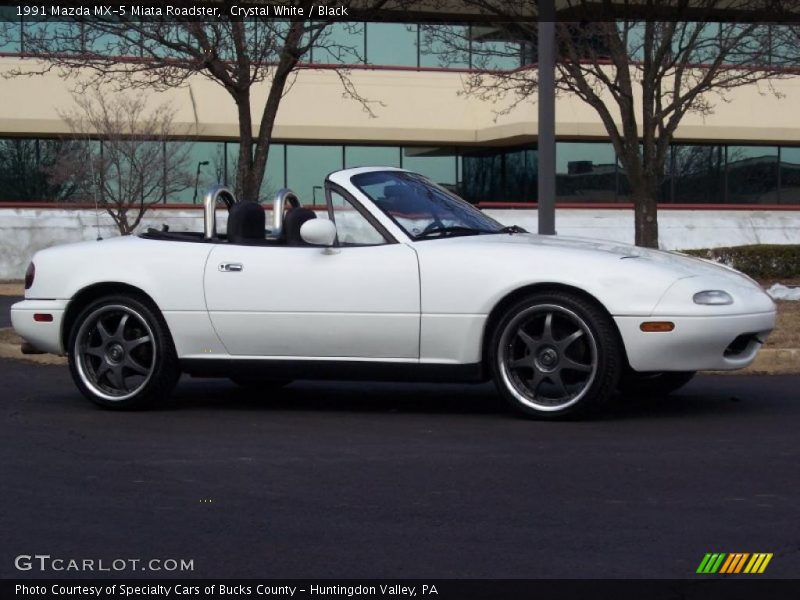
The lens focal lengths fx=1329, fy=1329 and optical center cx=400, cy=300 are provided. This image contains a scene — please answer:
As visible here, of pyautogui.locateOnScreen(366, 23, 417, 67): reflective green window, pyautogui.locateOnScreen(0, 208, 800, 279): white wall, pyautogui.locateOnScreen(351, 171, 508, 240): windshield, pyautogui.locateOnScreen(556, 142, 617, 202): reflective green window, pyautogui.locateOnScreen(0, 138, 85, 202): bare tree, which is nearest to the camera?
pyautogui.locateOnScreen(351, 171, 508, 240): windshield

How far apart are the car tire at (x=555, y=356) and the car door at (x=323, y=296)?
545 millimetres

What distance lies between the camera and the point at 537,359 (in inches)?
287

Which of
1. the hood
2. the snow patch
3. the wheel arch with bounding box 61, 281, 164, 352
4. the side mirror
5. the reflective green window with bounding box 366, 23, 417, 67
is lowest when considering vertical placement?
the snow patch

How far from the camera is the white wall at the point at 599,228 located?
101 feet

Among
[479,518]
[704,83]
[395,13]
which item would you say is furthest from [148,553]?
[704,83]

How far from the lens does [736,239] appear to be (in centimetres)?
3080

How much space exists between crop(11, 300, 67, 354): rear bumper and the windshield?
2.02 meters

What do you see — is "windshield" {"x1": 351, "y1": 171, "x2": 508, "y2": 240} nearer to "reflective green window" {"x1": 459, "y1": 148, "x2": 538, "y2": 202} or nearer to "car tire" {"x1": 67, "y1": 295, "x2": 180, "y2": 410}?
"car tire" {"x1": 67, "y1": 295, "x2": 180, "y2": 410}

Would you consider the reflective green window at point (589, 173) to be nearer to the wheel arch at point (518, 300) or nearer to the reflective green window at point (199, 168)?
the reflective green window at point (199, 168)

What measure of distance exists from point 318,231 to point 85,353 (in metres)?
1.75

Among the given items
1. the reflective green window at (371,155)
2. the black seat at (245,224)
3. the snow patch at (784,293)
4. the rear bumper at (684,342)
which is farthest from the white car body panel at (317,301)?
the reflective green window at (371,155)

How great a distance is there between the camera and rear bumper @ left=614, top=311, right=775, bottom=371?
7.09 m

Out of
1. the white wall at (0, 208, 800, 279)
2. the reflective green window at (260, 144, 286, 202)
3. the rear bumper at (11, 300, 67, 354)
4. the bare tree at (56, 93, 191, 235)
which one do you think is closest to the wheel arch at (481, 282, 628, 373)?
the rear bumper at (11, 300, 67, 354)

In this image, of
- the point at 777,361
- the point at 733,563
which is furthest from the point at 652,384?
the point at 733,563
